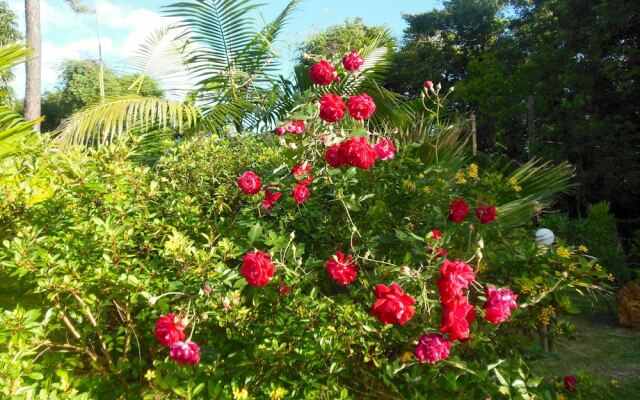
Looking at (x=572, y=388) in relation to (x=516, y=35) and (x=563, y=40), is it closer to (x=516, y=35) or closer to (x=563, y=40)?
(x=563, y=40)

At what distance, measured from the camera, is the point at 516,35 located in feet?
50.6

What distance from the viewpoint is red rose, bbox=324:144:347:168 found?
1.82m

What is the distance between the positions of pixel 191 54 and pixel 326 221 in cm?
278

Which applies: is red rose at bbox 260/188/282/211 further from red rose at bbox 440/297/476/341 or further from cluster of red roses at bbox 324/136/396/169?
red rose at bbox 440/297/476/341

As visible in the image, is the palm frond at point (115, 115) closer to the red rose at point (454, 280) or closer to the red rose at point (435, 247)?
the red rose at point (435, 247)

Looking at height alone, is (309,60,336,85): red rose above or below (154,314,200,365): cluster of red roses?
above

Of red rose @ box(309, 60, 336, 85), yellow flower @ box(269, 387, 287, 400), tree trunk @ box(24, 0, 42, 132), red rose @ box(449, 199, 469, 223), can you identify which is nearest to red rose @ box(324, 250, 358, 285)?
yellow flower @ box(269, 387, 287, 400)

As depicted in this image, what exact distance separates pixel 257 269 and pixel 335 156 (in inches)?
21.6

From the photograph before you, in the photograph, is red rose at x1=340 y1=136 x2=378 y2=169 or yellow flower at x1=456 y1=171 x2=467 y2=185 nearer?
red rose at x1=340 y1=136 x2=378 y2=169

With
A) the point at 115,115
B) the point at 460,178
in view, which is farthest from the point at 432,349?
the point at 115,115

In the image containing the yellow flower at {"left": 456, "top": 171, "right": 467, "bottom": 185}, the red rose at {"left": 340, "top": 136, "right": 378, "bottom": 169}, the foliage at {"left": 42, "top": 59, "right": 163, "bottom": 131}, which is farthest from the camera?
the foliage at {"left": 42, "top": 59, "right": 163, "bottom": 131}

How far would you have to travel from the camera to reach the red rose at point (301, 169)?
6.55 ft

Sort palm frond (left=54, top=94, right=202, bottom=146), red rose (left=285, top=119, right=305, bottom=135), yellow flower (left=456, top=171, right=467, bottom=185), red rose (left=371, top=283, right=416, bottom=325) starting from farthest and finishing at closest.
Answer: palm frond (left=54, top=94, right=202, bottom=146) → yellow flower (left=456, top=171, right=467, bottom=185) → red rose (left=285, top=119, right=305, bottom=135) → red rose (left=371, top=283, right=416, bottom=325)

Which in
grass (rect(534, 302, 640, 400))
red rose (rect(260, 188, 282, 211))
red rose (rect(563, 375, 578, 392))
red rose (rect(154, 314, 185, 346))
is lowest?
grass (rect(534, 302, 640, 400))
